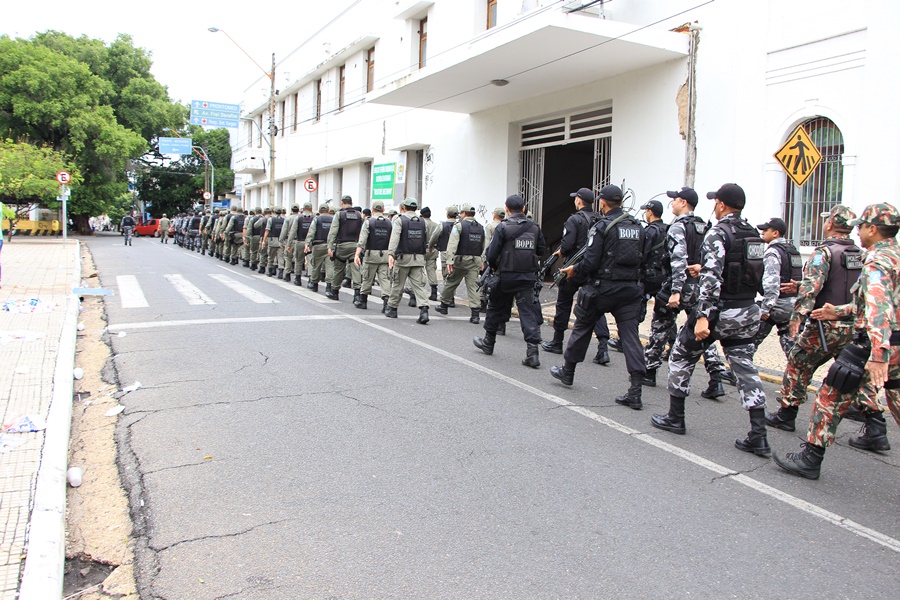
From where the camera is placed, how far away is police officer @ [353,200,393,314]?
1102cm

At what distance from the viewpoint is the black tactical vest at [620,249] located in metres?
5.98

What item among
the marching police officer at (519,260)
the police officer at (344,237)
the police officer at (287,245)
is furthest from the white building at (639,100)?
the marching police officer at (519,260)

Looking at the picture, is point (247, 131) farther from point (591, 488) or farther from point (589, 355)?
point (591, 488)

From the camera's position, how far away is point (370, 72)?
85.9 feet

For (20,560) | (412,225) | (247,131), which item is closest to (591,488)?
(20,560)

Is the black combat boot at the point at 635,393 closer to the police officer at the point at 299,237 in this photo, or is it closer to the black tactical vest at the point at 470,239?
the black tactical vest at the point at 470,239

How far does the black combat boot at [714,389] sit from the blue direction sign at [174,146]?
43.8 metres

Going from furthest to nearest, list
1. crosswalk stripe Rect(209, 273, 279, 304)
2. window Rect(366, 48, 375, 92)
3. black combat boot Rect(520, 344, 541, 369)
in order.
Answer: window Rect(366, 48, 375, 92)
crosswalk stripe Rect(209, 273, 279, 304)
black combat boot Rect(520, 344, 541, 369)

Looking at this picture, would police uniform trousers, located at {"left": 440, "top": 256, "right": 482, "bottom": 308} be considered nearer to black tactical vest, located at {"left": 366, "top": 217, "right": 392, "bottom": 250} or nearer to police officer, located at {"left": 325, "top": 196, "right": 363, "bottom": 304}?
black tactical vest, located at {"left": 366, "top": 217, "right": 392, "bottom": 250}

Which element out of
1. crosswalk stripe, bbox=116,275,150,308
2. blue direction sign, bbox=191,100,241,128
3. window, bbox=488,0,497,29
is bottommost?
crosswalk stripe, bbox=116,275,150,308

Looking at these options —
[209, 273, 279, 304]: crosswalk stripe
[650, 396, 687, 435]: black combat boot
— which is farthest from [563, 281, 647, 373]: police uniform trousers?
[209, 273, 279, 304]: crosswalk stripe

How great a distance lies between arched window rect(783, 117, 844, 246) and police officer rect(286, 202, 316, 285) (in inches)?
367

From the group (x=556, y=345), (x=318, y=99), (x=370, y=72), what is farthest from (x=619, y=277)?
(x=318, y=99)

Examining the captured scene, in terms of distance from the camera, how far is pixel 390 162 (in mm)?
23734
